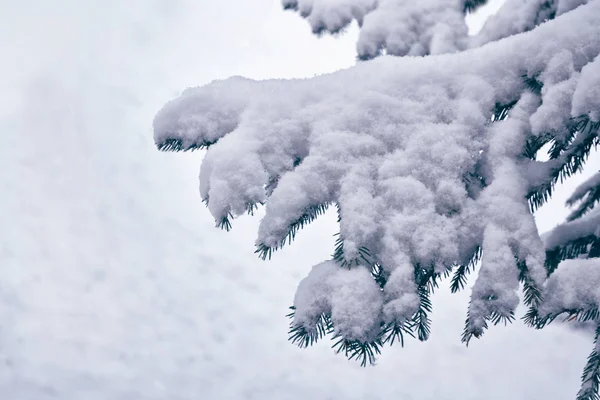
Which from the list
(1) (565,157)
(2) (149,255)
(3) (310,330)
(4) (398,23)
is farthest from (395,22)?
(2) (149,255)

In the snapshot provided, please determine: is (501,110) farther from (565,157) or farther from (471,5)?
(471,5)

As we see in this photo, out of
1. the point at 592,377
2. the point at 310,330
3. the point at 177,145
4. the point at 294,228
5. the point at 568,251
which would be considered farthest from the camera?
the point at 568,251

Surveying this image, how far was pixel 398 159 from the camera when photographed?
1.58 m

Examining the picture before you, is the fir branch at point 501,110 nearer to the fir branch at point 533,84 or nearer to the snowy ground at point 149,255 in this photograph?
the fir branch at point 533,84

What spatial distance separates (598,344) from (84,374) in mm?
5461

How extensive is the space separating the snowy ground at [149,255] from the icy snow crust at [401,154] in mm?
4434

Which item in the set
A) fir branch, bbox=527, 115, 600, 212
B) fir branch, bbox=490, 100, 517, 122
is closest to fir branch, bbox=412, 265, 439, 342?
fir branch, bbox=527, 115, 600, 212

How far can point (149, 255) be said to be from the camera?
7.58 meters

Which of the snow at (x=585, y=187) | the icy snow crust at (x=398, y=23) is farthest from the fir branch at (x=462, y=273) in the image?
the snow at (x=585, y=187)

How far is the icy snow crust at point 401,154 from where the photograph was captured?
1.42 metres

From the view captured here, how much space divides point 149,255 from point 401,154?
21.3 ft

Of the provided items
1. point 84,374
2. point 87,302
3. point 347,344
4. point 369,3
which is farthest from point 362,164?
point 87,302

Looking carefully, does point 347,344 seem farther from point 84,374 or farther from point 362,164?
point 84,374

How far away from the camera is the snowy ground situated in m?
6.10
